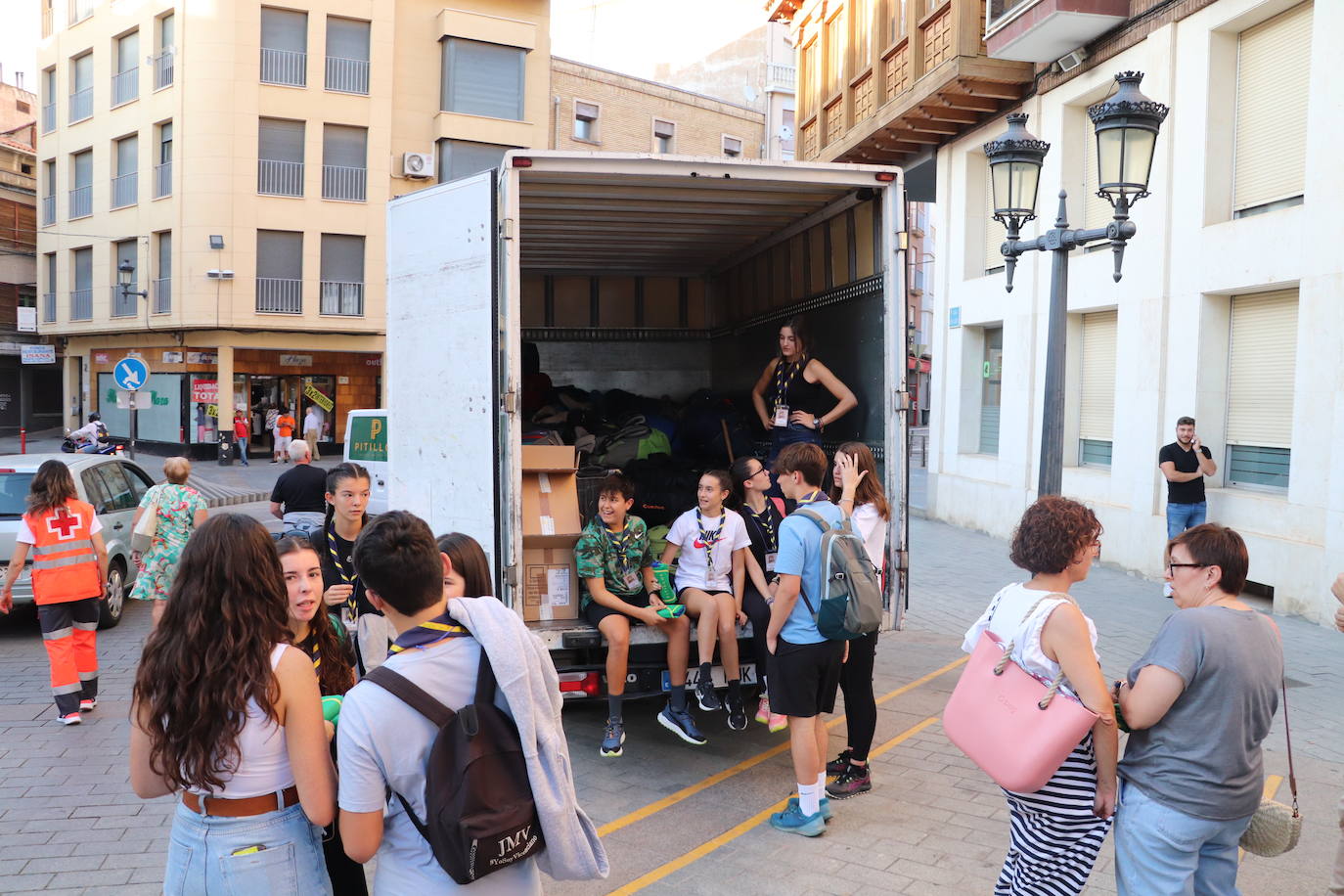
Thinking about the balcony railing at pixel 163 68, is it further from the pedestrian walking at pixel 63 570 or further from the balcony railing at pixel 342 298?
the pedestrian walking at pixel 63 570

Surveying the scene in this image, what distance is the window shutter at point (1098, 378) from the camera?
1306 cm

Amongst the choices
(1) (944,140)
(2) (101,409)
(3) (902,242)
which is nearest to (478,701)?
(3) (902,242)

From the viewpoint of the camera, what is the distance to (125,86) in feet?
106

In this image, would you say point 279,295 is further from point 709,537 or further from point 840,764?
point 840,764

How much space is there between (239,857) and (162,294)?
106ft

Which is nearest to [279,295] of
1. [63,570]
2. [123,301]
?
[123,301]

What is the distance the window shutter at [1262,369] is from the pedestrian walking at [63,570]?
10.2m

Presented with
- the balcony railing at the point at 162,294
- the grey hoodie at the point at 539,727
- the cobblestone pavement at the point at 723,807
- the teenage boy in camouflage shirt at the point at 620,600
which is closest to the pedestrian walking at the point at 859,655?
the cobblestone pavement at the point at 723,807

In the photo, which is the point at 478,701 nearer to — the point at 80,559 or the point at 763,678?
the point at 763,678

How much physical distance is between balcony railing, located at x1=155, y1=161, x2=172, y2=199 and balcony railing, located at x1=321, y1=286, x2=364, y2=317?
202 inches

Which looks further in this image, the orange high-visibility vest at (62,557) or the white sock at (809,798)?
the orange high-visibility vest at (62,557)

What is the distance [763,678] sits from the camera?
235 inches

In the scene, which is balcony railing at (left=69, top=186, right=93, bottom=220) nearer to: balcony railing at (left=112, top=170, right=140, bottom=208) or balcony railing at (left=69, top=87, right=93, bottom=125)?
balcony railing at (left=112, top=170, right=140, bottom=208)

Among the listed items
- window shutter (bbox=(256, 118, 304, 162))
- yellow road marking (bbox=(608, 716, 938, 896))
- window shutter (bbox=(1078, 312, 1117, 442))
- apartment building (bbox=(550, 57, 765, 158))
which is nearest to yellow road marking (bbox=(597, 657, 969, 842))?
yellow road marking (bbox=(608, 716, 938, 896))
